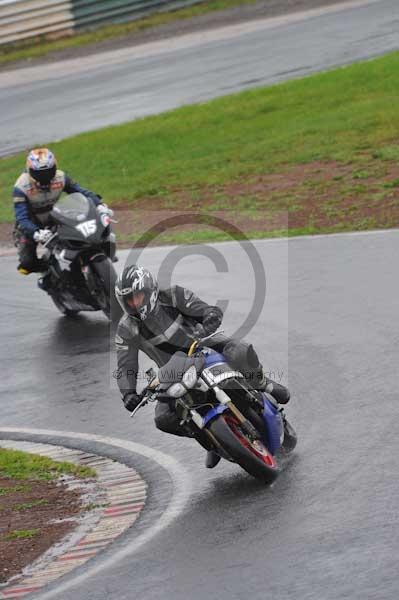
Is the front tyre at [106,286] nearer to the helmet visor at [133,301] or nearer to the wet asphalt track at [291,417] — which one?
the wet asphalt track at [291,417]

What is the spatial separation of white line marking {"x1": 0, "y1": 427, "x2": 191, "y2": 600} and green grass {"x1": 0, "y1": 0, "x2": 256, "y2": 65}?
87.3 ft

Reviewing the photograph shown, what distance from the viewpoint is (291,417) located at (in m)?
10.2

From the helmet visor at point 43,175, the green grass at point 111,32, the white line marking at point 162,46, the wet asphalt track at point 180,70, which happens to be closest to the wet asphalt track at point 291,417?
the helmet visor at point 43,175

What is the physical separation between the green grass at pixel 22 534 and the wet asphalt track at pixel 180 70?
18906 millimetres

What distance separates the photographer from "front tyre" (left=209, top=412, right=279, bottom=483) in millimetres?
8508

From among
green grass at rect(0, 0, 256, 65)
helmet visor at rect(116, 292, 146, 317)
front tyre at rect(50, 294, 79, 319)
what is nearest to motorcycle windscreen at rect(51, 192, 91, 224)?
front tyre at rect(50, 294, 79, 319)

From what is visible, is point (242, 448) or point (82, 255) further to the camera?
point (82, 255)

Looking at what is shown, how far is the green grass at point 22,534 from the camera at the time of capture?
859 cm

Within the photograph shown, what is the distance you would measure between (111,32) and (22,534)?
29.7 meters

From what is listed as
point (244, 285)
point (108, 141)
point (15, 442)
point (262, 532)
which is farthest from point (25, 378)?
point (108, 141)

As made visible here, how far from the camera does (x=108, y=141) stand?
26.0 meters

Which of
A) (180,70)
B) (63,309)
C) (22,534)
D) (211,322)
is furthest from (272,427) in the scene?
(180,70)

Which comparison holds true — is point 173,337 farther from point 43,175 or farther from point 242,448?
point 43,175

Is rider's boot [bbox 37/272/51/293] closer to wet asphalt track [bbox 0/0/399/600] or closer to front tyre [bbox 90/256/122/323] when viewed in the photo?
wet asphalt track [bbox 0/0/399/600]
